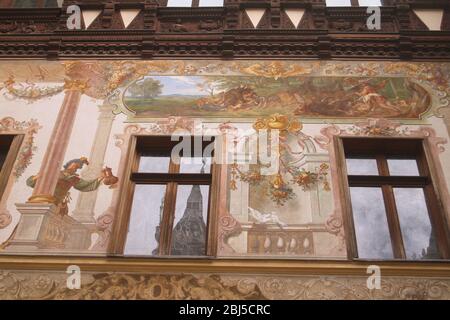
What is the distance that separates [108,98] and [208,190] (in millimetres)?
2029

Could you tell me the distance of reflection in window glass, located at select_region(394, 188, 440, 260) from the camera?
555cm

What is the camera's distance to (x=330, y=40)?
7.59m

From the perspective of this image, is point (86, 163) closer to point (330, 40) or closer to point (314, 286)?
point (314, 286)

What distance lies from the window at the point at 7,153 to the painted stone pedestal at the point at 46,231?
0.52 m

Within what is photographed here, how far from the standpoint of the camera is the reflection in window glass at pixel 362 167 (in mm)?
6273

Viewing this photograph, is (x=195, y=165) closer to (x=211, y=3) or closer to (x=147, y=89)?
(x=147, y=89)

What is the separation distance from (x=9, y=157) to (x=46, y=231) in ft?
4.26

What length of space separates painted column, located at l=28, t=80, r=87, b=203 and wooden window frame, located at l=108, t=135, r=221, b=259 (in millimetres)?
Result: 837

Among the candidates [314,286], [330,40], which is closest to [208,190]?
[314,286]

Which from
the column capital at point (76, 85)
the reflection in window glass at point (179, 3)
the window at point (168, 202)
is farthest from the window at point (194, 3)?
the window at point (168, 202)

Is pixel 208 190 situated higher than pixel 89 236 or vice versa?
pixel 208 190

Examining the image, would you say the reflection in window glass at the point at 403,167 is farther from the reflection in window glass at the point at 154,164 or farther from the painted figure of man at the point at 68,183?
the painted figure of man at the point at 68,183

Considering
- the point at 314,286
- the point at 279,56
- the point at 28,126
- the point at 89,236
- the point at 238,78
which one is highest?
the point at 279,56

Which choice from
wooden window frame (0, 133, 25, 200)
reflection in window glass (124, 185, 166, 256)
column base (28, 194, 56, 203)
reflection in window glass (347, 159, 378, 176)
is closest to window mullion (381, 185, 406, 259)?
reflection in window glass (347, 159, 378, 176)
